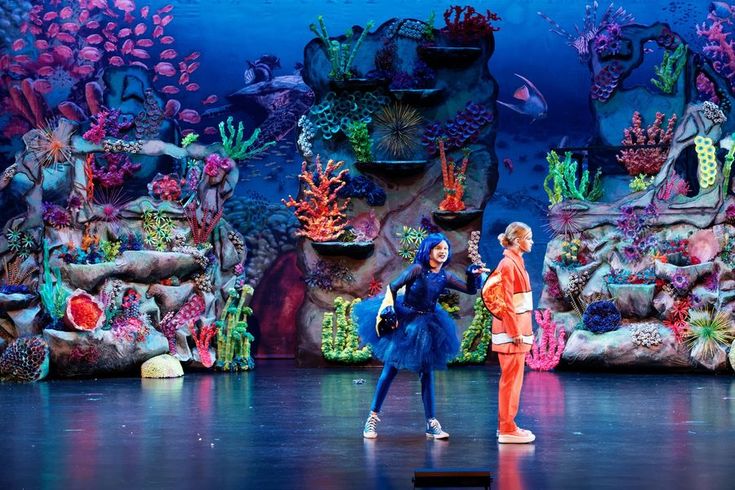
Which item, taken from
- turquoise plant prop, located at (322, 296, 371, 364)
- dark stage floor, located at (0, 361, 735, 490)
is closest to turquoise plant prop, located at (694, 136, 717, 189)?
dark stage floor, located at (0, 361, 735, 490)

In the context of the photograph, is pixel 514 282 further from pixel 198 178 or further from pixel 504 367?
pixel 198 178

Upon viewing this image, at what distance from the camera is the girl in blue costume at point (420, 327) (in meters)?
7.78

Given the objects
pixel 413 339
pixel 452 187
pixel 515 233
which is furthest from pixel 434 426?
pixel 452 187

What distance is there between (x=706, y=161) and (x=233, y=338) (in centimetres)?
607

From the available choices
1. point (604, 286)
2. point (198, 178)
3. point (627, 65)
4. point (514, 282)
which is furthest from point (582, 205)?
point (514, 282)

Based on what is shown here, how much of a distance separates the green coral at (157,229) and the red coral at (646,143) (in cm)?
588

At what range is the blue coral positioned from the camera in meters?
13.6

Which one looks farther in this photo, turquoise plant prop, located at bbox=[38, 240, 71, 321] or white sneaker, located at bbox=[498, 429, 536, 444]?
turquoise plant prop, located at bbox=[38, 240, 71, 321]

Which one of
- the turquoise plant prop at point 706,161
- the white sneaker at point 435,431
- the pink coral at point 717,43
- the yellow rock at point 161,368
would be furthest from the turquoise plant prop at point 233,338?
the pink coral at point 717,43

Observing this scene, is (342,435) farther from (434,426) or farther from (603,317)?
(603,317)

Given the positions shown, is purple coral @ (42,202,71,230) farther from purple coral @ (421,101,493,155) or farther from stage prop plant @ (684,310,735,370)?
stage prop plant @ (684,310,735,370)

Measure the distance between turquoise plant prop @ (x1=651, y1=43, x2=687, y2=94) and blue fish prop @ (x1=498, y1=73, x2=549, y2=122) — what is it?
159 centimetres

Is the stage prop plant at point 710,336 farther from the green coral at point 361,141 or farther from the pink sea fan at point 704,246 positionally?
the green coral at point 361,141

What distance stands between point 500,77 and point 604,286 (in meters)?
4.06
